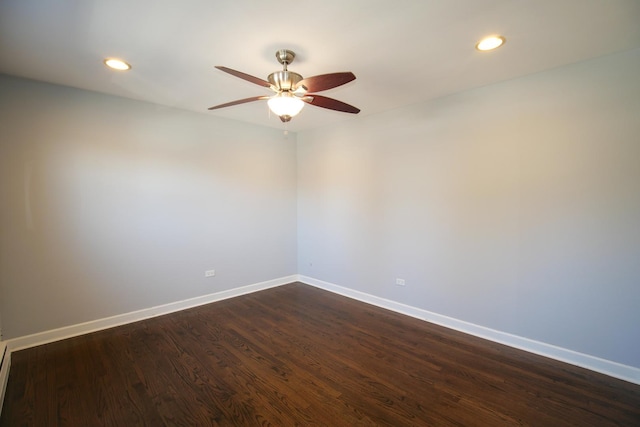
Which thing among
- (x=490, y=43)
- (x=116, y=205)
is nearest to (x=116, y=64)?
(x=116, y=205)

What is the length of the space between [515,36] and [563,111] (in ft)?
3.29

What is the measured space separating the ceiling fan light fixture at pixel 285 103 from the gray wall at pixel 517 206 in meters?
2.01

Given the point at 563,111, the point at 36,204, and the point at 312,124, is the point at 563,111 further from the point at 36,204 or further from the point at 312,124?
the point at 36,204

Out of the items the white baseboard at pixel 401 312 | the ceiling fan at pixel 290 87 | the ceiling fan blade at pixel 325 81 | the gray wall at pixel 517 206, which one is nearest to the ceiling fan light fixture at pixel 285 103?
the ceiling fan at pixel 290 87

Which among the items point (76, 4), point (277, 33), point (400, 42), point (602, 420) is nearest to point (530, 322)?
point (602, 420)

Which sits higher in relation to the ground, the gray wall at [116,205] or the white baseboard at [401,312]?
the gray wall at [116,205]

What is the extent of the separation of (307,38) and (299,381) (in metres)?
2.70

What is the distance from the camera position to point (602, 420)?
1.95 m

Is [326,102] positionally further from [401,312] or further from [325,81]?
[401,312]

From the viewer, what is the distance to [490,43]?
2170mm

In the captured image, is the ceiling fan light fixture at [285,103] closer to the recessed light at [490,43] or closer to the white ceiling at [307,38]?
the white ceiling at [307,38]

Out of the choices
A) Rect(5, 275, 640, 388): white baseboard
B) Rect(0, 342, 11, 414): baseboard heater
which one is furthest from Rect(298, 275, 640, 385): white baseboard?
Rect(0, 342, 11, 414): baseboard heater

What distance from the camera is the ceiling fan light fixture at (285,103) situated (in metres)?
2.08

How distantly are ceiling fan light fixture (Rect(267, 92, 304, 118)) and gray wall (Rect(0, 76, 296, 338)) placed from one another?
7.44 feet
